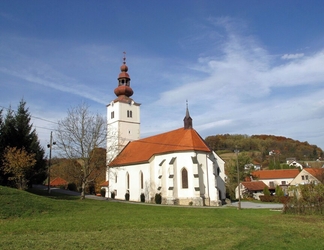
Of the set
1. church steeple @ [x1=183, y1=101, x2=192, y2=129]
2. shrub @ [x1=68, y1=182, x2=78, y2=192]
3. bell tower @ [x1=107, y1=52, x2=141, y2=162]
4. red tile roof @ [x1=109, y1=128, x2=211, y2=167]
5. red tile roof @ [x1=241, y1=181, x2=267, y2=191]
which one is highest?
bell tower @ [x1=107, y1=52, x2=141, y2=162]

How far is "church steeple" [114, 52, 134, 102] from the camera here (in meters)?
46.4

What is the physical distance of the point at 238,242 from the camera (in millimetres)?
10305

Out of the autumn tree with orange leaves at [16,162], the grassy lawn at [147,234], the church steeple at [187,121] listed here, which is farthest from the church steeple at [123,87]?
the grassy lawn at [147,234]

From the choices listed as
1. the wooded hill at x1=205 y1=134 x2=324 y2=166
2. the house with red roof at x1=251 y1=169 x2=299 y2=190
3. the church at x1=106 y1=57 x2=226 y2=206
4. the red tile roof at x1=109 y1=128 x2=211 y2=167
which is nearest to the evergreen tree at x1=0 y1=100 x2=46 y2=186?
the church at x1=106 y1=57 x2=226 y2=206

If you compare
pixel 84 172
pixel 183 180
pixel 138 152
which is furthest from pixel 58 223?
pixel 138 152

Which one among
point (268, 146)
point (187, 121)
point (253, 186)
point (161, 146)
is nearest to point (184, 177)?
point (161, 146)

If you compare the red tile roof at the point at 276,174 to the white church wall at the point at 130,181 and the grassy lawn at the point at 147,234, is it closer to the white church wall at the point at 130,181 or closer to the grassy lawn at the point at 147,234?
the white church wall at the point at 130,181

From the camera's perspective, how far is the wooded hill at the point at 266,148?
3984 inches

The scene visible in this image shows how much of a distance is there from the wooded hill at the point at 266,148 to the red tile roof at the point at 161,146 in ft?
191

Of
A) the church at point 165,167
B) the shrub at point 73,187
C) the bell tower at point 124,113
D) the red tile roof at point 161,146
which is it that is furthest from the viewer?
the shrub at point 73,187

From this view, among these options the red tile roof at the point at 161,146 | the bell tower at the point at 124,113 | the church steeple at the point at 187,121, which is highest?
the bell tower at the point at 124,113

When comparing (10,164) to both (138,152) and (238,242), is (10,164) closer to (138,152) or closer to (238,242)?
(138,152)

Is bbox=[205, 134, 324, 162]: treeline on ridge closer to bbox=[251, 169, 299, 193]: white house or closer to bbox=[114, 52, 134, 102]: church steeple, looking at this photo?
bbox=[251, 169, 299, 193]: white house

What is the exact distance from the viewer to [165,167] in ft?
109
